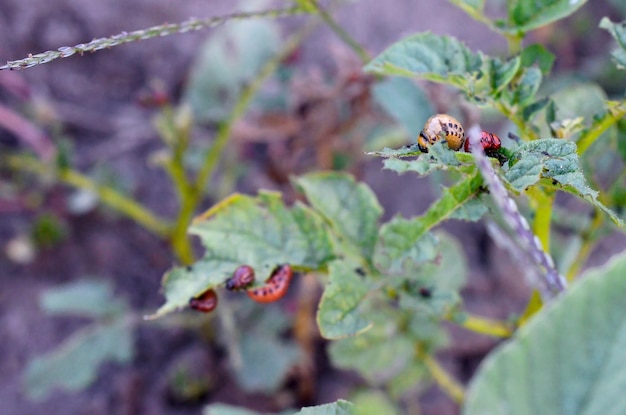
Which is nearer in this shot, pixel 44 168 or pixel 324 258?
pixel 324 258

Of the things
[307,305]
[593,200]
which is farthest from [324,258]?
[307,305]

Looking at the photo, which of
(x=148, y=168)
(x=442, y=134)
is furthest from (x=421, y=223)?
(x=148, y=168)

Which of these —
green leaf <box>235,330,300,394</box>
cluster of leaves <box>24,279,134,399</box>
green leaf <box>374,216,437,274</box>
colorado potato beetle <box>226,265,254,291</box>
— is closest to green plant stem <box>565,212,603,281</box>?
green leaf <box>374,216,437,274</box>

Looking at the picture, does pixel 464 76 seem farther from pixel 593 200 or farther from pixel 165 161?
pixel 165 161

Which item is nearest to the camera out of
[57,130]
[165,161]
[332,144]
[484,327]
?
[484,327]

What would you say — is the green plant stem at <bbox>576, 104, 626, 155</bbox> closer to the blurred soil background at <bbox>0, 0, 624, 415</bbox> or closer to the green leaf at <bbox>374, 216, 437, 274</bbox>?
the green leaf at <bbox>374, 216, 437, 274</bbox>

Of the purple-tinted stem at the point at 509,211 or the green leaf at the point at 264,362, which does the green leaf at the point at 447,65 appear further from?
Result: the green leaf at the point at 264,362

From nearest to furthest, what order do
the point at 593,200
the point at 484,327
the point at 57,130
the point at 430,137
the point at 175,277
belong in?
the point at 593,200 < the point at 430,137 < the point at 175,277 < the point at 484,327 < the point at 57,130
